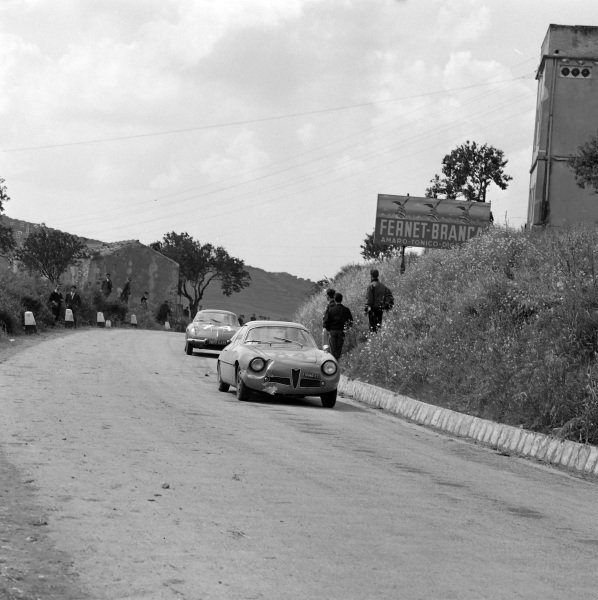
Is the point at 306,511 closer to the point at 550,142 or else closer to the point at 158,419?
the point at 158,419

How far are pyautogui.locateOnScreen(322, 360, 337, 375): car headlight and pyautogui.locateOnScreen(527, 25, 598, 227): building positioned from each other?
23649 millimetres

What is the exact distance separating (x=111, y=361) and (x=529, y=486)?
1517 cm

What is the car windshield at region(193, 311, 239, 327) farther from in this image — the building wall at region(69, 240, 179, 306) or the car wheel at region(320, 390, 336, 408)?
the building wall at region(69, 240, 179, 306)

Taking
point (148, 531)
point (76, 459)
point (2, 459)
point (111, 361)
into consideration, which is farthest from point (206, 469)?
point (111, 361)

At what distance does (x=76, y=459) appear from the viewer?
30.1 ft

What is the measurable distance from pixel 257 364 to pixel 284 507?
940 cm

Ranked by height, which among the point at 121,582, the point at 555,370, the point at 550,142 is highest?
the point at 550,142

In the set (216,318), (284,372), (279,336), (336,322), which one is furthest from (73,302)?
(284,372)

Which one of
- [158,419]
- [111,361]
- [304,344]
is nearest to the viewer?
[158,419]

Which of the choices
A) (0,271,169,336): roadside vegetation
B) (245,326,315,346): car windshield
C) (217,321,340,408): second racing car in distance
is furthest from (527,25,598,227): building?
(217,321,340,408): second racing car in distance

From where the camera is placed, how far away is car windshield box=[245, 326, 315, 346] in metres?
18.1

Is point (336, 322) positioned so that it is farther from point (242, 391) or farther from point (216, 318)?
point (216, 318)

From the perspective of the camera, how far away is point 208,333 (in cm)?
3008

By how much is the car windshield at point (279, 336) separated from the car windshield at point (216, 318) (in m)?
12.6
